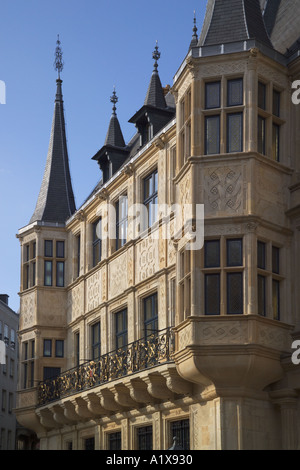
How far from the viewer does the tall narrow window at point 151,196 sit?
26703 millimetres

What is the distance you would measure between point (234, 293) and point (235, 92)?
463 cm

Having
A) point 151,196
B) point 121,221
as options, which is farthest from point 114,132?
point 151,196

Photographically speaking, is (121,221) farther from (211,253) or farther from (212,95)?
(211,253)

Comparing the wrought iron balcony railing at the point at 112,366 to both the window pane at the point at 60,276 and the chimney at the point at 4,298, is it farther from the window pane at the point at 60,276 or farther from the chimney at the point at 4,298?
the chimney at the point at 4,298

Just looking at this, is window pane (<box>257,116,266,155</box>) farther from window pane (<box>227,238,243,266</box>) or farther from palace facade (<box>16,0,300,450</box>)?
window pane (<box>227,238,243,266</box>)

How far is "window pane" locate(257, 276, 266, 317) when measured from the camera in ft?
69.4

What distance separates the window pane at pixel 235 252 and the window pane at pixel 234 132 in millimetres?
2094

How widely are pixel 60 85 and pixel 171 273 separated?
15176 mm

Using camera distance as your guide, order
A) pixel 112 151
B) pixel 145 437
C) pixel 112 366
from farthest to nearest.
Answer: pixel 112 151 < pixel 112 366 < pixel 145 437

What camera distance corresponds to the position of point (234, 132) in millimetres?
22000

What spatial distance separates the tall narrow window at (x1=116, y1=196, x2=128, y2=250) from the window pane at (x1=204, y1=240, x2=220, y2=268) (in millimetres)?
7122

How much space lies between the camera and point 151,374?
2386 cm

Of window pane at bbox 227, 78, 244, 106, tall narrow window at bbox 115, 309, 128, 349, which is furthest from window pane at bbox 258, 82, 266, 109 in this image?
tall narrow window at bbox 115, 309, 128, 349
